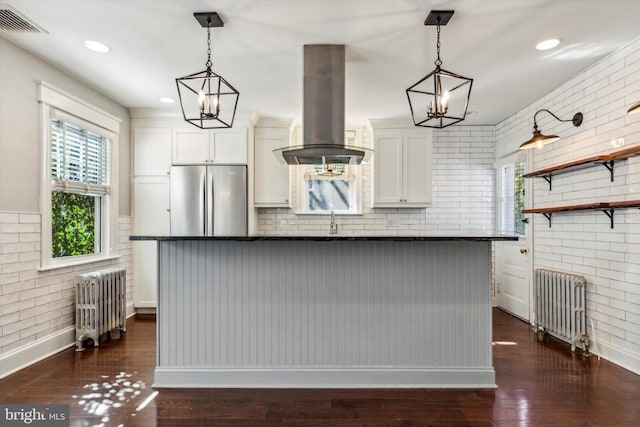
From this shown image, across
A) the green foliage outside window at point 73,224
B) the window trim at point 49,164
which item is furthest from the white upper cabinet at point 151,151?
the green foliage outside window at point 73,224

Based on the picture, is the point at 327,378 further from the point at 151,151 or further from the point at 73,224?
the point at 151,151

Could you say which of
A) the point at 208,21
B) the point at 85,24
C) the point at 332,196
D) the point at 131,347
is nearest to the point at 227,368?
the point at 131,347

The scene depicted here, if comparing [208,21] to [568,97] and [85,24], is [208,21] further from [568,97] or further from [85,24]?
[568,97]

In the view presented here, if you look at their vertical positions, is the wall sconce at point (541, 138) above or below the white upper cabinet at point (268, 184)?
above

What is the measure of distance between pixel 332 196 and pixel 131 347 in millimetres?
3112

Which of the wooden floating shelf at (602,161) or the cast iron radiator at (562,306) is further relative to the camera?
the cast iron radiator at (562,306)

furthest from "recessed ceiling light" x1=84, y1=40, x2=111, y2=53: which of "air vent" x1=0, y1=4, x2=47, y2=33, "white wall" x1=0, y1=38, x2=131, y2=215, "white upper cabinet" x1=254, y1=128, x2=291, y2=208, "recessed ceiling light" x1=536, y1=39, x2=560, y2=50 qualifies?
"recessed ceiling light" x1=536, y1=39, x2=560, y2=50

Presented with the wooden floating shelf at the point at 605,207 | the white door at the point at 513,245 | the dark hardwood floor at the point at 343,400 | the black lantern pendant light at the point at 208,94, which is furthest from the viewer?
the white door at the point at 513,245

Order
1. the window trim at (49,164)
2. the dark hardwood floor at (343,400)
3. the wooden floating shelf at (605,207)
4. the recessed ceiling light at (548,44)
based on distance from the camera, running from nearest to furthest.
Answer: the dark hardwood floor at (343,400), the wooden floating shelf at (605,207), the recessed ceiling light at (548,44), the window trim at (49,164)

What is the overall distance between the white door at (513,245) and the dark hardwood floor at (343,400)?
148 centimetres

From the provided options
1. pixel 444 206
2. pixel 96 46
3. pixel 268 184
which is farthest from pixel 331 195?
pixel 96 46

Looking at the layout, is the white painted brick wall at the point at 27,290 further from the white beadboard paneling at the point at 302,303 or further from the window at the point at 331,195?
the window at the point at 331,195

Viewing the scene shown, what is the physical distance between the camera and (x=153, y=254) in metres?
4.71

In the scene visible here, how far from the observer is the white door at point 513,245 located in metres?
4.39
